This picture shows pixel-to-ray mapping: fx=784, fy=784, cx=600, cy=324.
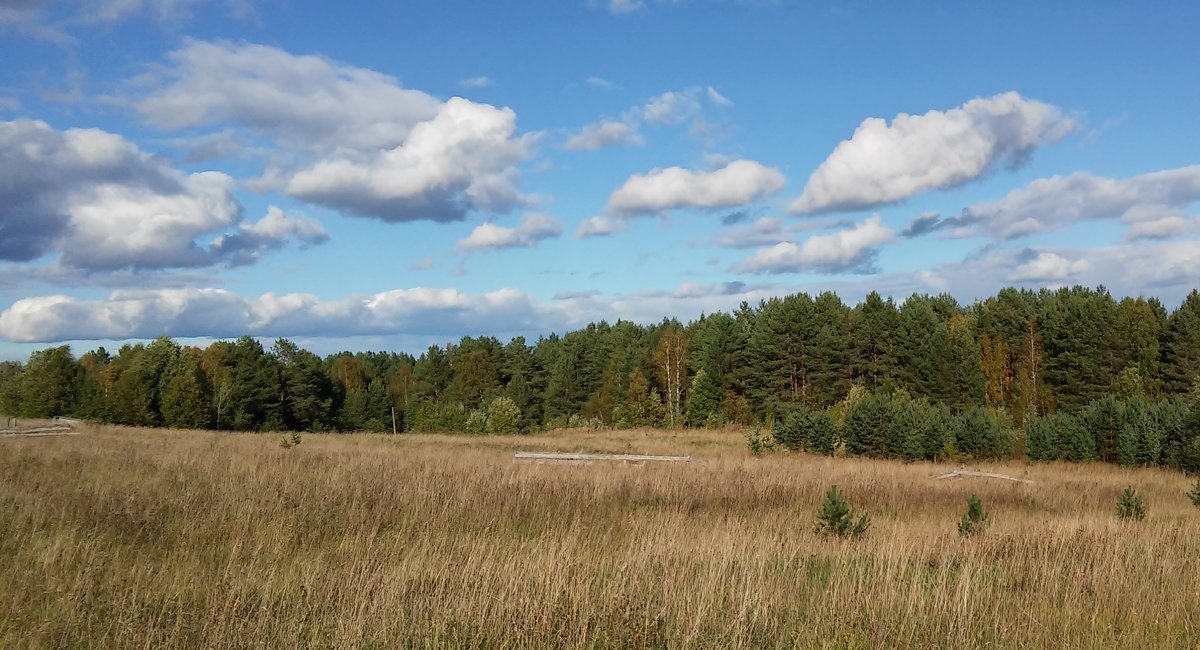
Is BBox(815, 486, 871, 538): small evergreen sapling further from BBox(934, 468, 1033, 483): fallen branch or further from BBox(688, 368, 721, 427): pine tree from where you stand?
BBox(688, 368, 721, 427): pine tree

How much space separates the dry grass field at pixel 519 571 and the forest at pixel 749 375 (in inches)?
897

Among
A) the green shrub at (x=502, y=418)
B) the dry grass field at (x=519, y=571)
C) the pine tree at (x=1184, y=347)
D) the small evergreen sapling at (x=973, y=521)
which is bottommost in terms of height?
the green shrub at (x=502, y=418)

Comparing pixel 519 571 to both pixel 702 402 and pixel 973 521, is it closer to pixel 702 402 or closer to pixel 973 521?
pixel 973 521

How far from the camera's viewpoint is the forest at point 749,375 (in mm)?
51188

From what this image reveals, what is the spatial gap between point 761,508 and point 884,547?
455cm

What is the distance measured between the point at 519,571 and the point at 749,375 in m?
55.9

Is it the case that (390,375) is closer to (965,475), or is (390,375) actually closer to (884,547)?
(965,475)

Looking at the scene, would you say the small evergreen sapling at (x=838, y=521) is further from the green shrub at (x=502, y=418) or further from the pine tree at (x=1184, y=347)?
the pine tree at (x=1184, y=347)

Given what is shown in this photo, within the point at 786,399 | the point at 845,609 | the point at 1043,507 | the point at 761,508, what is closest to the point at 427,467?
the point at 761,508

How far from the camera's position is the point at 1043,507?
14555 mm

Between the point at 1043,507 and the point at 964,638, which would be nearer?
the point at 964,638

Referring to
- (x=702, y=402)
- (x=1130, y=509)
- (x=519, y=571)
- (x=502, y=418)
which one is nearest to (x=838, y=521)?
(x=519, y=571)

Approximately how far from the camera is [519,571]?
5773mm

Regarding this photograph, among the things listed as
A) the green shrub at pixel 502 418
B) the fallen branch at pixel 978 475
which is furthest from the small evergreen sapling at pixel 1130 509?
the green shrub at pixel 502 418
